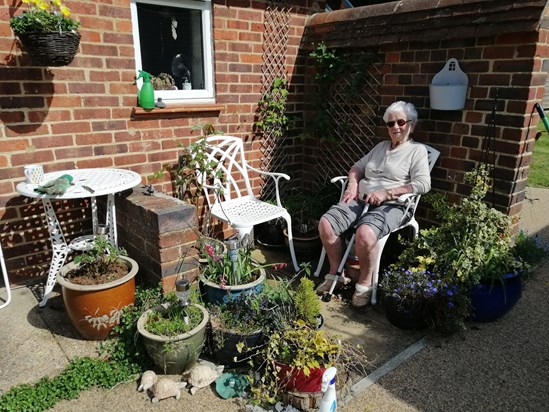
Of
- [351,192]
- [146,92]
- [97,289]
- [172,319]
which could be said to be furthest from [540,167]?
[97,289]

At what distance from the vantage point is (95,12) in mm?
2967

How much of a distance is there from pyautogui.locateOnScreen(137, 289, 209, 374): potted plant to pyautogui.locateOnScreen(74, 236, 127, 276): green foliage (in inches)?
17.8

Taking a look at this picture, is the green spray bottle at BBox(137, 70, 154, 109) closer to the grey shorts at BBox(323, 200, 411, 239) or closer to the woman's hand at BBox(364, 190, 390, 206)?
the grey shorts at BBox(323, 200, 411, 239)

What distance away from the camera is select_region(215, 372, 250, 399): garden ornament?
213cm

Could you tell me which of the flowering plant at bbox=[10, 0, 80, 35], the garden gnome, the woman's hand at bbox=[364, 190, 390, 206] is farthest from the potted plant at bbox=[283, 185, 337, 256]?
the flowering plant at bbox=[10, 0, 80, 35]

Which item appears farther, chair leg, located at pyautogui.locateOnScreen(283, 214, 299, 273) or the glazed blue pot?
chair leg, located at pyautogui.locateOnScreen(283, 214, 299, 273)

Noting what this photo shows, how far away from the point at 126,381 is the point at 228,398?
22.7 inches

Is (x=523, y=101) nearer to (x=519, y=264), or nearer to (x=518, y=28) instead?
(x=518, y=28)

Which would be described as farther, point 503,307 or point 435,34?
point 435,34

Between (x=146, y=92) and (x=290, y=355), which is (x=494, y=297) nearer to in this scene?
(x=290, y=355)

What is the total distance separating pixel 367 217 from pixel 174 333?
156cm

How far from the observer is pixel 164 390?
2102 millimetres

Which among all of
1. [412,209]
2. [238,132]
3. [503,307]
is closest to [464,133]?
[412,209]

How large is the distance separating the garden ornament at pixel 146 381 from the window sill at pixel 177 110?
200 cm
